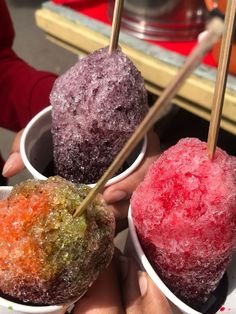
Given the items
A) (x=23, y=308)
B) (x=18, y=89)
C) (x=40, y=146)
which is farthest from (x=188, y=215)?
(x=18, y=89)

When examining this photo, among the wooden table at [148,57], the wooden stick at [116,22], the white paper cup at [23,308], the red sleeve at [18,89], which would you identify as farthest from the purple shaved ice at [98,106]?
the wooden table at [148,57]

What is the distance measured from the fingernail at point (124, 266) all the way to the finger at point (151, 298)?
0.07ft

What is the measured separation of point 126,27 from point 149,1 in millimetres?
97

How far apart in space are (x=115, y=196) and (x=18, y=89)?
0.53 meters

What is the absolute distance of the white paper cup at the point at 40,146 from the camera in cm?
66

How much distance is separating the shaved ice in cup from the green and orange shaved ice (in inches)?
2.4

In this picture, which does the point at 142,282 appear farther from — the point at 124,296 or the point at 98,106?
the point at 98,106

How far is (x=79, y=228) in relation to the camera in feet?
1.40

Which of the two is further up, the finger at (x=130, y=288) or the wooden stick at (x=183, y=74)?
the wooden stick at (x=183, y=74)

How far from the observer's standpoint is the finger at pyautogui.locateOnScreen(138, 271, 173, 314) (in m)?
0.47

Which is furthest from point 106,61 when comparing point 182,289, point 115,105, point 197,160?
point 182,289

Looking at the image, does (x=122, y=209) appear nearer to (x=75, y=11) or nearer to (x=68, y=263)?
(x=68, y=263)

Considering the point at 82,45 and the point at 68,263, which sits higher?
the point at 68,263

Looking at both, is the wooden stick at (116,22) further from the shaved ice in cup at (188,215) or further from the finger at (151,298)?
the finger at (151,298)
